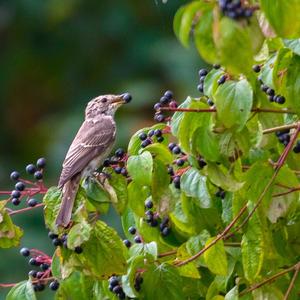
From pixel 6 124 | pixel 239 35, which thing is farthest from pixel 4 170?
pixel 239 35

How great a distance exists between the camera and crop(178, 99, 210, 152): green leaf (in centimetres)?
431

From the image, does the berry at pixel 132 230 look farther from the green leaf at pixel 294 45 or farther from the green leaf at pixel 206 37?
the green leaf at pixel 206 37

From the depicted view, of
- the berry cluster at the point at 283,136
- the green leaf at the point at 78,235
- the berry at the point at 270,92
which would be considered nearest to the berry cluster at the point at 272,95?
the berry at the point at 270,92

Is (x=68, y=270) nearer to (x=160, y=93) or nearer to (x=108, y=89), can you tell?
(x=160, y=93)

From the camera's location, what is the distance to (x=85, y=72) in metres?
16.6

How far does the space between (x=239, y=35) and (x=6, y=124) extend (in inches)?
495

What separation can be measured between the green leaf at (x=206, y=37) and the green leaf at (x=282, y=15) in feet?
0.63

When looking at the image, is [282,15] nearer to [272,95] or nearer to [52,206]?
[272,95]

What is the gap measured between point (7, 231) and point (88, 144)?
1463 millimetres

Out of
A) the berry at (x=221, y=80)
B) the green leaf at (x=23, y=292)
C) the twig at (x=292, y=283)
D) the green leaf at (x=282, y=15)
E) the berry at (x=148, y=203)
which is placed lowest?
the twig at (x=292, y=283)

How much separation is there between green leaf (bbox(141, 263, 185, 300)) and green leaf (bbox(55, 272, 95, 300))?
25 cm

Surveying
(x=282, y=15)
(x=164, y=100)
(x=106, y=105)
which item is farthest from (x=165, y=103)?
(x=106, y=105)

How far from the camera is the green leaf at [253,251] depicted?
14.4 ft

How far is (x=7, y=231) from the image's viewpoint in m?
4.73
